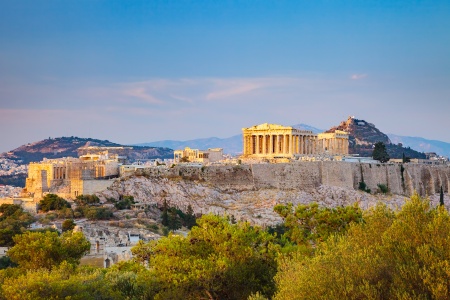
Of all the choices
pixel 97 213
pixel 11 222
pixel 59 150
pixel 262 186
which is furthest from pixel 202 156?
pixel 59 150

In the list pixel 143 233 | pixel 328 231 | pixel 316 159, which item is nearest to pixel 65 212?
pixel 143 233

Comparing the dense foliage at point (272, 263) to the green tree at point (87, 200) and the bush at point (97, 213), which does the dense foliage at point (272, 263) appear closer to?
the bush at point (97, 213)

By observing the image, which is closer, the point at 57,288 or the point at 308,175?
the point at 57,288

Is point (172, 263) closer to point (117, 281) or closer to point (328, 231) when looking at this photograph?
point (117, 281)

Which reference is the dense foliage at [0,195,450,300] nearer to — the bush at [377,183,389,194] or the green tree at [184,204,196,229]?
the green tree at [184,204,196,229]

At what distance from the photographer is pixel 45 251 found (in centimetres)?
2272

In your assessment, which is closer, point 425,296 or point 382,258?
point 425,296

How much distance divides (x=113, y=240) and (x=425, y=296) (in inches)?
840

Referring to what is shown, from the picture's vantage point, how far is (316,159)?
210 feet

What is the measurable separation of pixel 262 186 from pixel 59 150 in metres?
82.3

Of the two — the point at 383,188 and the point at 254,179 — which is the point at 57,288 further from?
the point at 383,188

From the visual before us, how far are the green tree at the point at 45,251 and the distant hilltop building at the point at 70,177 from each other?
80.9 ft

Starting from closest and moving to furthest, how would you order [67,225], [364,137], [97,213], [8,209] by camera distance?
[67,225] → [97,213] → [8,209] → [364,137]

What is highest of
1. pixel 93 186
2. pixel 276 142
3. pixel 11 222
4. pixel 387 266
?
pixel 276 142
